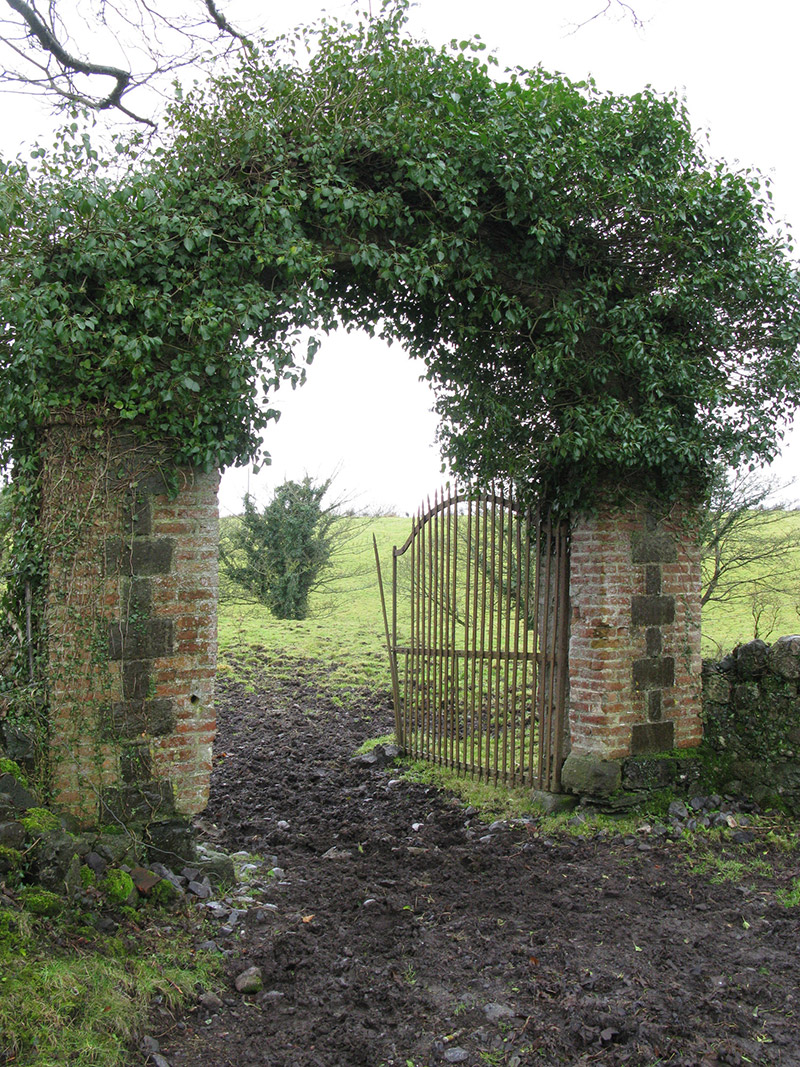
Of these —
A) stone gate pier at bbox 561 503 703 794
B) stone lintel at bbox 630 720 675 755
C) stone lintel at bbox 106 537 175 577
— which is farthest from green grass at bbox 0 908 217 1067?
stone lintel at bbox 630 720 675 755

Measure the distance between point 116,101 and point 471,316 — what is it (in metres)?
4.80

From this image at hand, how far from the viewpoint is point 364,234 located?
541cm

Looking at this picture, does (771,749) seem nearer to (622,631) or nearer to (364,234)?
(622,631)

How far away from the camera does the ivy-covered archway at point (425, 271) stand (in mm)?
4629

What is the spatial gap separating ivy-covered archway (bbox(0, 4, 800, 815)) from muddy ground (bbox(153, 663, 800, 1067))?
271 centimetres

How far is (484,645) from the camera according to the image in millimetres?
7965

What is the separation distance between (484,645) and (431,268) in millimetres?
3913

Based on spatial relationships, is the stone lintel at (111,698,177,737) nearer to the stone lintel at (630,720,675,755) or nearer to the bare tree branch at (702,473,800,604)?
the stone lintel at (630,720,675,755)

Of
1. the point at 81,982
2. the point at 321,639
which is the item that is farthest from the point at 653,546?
the point at 321,639

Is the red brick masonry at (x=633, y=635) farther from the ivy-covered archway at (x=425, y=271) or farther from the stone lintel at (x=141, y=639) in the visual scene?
the stone lintel at (x=141, y=639)

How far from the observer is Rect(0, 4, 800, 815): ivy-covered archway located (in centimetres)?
463

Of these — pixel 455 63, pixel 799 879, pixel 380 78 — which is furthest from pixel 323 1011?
pixel 455 63

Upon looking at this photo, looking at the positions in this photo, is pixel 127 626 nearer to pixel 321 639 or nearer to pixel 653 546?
pixel 653 546

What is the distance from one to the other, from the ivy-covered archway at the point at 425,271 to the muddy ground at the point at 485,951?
2.71 m
